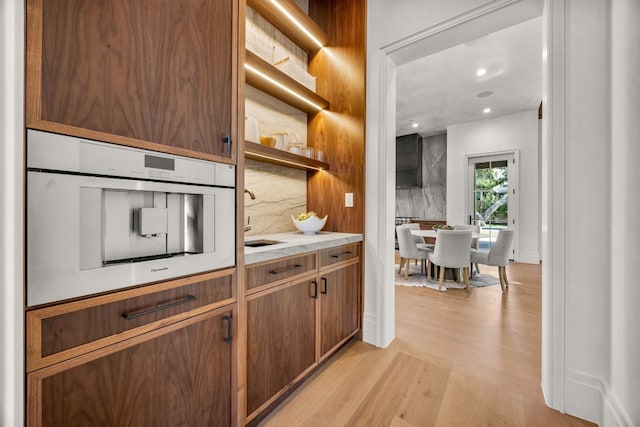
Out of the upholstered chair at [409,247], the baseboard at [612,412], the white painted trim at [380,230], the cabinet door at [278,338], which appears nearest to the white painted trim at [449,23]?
the white painted trim at [380,230]

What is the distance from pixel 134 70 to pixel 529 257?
23.0 feet

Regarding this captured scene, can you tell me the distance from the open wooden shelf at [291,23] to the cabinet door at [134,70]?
87 cm

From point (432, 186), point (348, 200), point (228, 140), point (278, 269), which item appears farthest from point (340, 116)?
point (432, 186)

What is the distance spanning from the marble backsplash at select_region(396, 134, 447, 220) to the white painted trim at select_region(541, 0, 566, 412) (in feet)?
20.2

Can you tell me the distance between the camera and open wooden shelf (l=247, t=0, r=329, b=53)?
1985mm

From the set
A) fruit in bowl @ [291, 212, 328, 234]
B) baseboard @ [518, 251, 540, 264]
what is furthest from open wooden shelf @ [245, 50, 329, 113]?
baseboard @ [518, 251, 540, 264]

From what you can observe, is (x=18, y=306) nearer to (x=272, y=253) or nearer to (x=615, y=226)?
(x=272, y=253)

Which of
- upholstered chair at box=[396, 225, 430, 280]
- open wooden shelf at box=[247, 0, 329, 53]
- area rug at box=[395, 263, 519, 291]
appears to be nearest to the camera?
open wooden shelf at box=[247, 0, 329, 53]

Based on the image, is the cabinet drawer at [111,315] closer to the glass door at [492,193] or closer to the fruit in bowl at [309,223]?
the fruit in bowl at [309,223]

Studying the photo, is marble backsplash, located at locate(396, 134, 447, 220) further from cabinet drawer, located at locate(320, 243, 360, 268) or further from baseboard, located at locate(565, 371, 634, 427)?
baseboard, located at locate(565, 371, 634, 427)

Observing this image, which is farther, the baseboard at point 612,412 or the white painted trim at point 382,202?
the white painted trim at point 382,202

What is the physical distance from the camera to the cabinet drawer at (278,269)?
1.37m

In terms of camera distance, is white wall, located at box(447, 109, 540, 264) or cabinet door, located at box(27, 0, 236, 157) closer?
cabinet door, located at box(27, 0, 236, 157)

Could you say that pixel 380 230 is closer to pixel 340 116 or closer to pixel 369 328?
pixel 369 328
